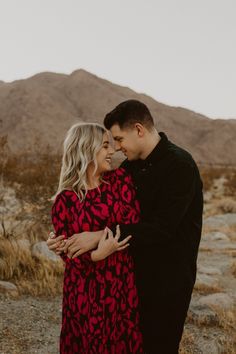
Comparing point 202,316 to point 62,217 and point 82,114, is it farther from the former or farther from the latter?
point 82,114

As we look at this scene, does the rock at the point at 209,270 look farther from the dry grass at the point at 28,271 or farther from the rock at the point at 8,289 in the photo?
the rock at the point at 8,289

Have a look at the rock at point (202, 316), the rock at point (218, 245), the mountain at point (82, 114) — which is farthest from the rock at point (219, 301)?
the mountain at point (82, 114)

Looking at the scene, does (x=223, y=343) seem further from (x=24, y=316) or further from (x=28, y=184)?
(x=28, y=184)

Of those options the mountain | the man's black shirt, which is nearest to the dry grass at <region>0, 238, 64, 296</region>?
the man's black shirt

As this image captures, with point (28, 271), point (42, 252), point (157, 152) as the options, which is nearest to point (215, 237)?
point (42, 252)

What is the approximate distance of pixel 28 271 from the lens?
6.41 meters

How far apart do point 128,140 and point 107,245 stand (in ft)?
2.20

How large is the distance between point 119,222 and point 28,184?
8395 mm

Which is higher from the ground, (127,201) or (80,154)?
(80,154)

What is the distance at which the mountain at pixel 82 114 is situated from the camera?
2596 inches

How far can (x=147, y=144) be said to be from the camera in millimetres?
2686

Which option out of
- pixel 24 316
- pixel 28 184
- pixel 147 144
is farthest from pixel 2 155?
pixel 147 144

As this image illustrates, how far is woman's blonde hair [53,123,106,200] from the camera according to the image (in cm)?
241

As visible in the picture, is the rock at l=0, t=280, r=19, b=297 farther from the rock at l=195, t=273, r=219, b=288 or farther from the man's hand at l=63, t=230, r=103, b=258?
the man's hand at l=63, t=230, r=103, b=258
